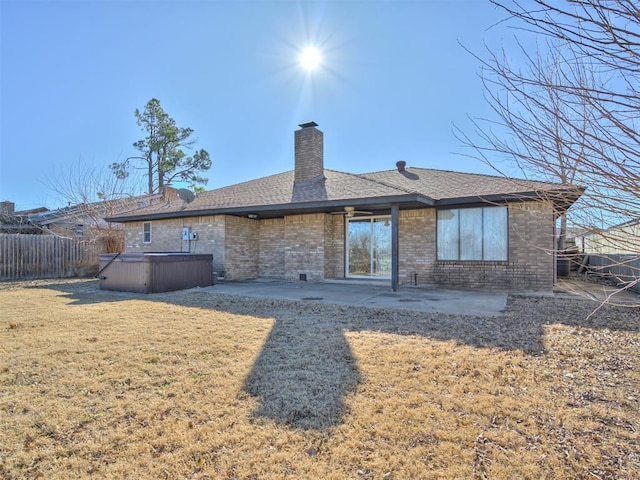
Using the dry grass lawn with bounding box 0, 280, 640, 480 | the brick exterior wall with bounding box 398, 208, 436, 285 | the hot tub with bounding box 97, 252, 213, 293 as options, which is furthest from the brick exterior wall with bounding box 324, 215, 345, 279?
the dry grass lawn with bounding box 0, 280, 640, 480

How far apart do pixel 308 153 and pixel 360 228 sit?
3.82 meters

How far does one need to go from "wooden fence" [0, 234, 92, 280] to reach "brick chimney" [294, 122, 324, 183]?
35.8 feet

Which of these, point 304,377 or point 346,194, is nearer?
point 304,377

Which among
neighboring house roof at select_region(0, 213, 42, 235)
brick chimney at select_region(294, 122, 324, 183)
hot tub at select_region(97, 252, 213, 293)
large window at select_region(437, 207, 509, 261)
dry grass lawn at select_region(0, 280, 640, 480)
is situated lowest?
dry grass lawn at select_region(0, 280, 640, 480)

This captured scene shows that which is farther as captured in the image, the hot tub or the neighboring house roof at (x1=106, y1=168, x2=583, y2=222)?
the hot tub

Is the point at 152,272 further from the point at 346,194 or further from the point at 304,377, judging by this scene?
the point at 304,377

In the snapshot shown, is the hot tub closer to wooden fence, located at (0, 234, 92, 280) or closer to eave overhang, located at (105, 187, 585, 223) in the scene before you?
eave overhang, located at (105, 187, 585, 223)

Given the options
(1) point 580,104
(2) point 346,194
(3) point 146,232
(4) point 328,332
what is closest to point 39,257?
(3) point 146,232

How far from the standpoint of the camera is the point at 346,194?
34.8 ft

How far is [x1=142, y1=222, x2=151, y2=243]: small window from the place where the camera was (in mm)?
15172

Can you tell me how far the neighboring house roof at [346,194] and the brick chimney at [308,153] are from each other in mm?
371

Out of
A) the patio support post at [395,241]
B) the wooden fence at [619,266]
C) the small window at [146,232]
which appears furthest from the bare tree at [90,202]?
the wooden fence at [619,266]

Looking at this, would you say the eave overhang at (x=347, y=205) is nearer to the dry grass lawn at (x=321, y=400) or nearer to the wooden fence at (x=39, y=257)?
the wooden fence at (x=39, y=257)

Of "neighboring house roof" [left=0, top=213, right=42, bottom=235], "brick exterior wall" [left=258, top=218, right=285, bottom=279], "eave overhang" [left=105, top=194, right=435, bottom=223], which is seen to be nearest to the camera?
"eave overhang" [left=105, top=194, right=435, bottom=223]
